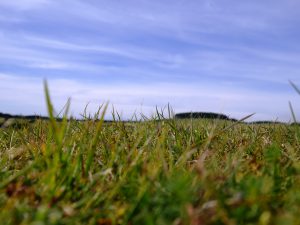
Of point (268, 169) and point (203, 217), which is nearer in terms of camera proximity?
point (203, 217)

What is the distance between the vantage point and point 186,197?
1399mm

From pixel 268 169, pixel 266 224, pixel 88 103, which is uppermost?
pixel 88 103

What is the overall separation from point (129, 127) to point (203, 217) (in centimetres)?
287

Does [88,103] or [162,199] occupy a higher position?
[88,103]

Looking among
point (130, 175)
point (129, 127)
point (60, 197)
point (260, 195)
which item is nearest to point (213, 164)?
point (130, 175)

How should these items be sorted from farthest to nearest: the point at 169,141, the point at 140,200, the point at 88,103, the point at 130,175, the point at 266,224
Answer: the point at 88,103 < the point at 169,141 < the point at 130,175 < the point at 140,200 < the point at 266,224

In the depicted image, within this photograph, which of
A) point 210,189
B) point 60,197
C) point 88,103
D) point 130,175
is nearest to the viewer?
point 210,189

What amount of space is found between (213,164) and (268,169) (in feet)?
1.40

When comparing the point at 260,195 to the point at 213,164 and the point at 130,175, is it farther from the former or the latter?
the point at 213,164

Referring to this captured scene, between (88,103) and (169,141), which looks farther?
(88,103)

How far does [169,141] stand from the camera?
303 cm

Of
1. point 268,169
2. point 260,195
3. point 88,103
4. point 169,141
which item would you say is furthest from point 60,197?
point 88,103

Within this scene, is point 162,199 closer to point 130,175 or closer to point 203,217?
point 203,217

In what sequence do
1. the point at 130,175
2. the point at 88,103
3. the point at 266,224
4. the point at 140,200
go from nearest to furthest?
1. the point at 266,224
2. the point at 140,200
3. the point at 130,175
4. the point at 88,103
